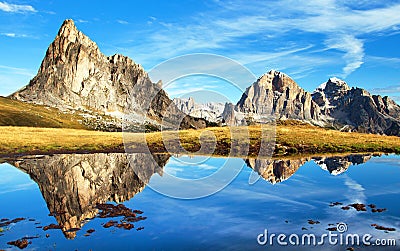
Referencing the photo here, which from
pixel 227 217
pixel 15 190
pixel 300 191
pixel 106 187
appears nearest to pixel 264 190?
pixel 300 191

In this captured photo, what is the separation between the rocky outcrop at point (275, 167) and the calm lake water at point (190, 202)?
18 centimetres

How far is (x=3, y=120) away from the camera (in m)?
184

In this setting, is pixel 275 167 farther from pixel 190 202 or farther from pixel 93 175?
pixel 93 175

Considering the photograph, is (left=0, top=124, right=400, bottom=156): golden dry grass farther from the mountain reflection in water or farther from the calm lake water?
the calm lake water

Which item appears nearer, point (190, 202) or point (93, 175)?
point (190, 202)

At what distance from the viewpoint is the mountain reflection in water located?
2992 cm

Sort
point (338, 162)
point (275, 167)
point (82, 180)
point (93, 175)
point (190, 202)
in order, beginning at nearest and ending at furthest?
point (190, 202) → point (82, 180) → point (93, 175) → point (275, 167) → point (338, 162)

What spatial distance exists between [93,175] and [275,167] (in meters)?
27.6

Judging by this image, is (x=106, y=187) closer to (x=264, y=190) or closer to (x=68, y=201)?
(x=68, y=201)

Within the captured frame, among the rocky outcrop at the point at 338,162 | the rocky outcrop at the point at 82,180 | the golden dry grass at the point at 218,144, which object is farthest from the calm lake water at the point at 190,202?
the golden dry grass at the point at 218,144

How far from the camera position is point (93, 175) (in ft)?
143

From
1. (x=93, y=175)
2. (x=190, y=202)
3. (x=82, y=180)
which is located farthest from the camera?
(x=93, y=175)

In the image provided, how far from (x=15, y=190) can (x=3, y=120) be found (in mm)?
174721

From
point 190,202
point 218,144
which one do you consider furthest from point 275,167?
point 218,144
